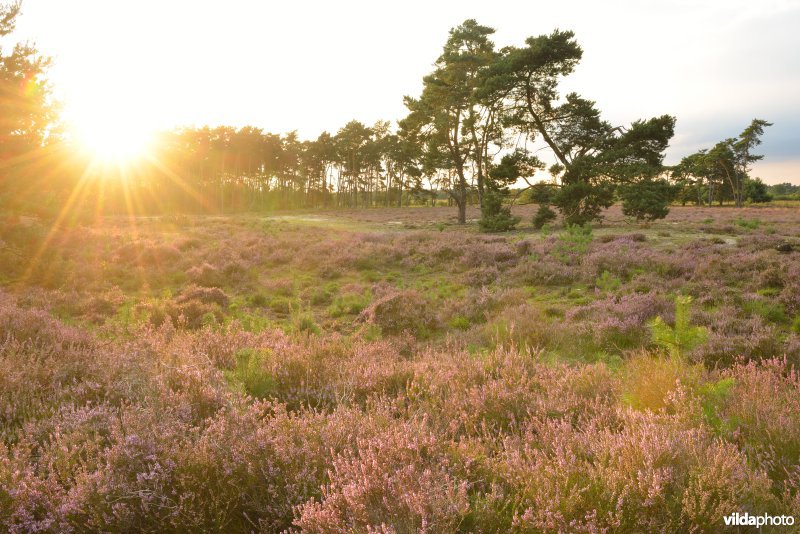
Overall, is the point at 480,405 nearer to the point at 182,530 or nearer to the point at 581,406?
the point at 581,406

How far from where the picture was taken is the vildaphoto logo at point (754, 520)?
2.12 m

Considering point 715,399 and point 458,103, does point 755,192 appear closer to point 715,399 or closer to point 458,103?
point 458,103

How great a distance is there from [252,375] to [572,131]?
25.9 metres

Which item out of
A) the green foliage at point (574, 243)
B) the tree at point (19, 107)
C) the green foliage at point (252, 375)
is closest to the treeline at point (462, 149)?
the tree at point (19, 107)

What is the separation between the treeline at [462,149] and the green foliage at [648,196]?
5 cm

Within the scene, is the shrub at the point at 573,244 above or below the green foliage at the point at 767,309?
above

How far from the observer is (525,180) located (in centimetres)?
2616

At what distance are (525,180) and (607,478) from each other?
2549cm

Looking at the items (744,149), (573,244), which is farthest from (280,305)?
(744,149)

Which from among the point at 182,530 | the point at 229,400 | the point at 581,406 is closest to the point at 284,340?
the point at 229,400

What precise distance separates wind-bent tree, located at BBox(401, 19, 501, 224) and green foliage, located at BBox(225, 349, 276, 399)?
26.6m

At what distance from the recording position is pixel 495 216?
85.9 ft

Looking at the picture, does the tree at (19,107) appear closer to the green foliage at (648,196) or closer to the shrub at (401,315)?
the shrub at (401,315)

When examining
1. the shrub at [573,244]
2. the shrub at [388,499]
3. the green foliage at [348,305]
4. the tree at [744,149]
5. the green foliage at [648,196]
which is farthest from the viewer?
the tree at [744,149]
